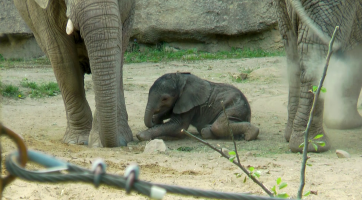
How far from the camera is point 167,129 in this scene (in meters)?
5.49

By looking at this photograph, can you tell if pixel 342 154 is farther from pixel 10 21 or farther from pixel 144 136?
pixel 10 21

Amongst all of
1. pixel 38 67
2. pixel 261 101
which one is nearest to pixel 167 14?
pixel 38 67

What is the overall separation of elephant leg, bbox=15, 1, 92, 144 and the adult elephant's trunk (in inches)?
31.0

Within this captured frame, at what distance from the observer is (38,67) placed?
10.8 m

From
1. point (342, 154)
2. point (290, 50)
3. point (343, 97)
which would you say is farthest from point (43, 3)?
point (343, 97)

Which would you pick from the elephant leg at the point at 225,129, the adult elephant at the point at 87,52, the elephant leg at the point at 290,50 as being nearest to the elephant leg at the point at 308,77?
the elephant leg at the point at 290,50

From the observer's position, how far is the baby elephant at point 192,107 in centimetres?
546

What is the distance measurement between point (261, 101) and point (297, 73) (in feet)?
8.46

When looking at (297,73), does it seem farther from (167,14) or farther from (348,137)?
(167,14)

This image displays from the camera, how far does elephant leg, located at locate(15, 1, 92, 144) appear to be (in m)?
4.88

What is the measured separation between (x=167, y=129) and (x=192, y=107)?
1.21ft

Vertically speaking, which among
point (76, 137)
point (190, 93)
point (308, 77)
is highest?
point (308, 77)

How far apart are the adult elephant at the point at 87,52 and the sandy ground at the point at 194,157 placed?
26 centimetres

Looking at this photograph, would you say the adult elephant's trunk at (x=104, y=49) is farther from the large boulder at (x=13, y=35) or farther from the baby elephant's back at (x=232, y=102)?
the large boulder at (x=13, y=35)
